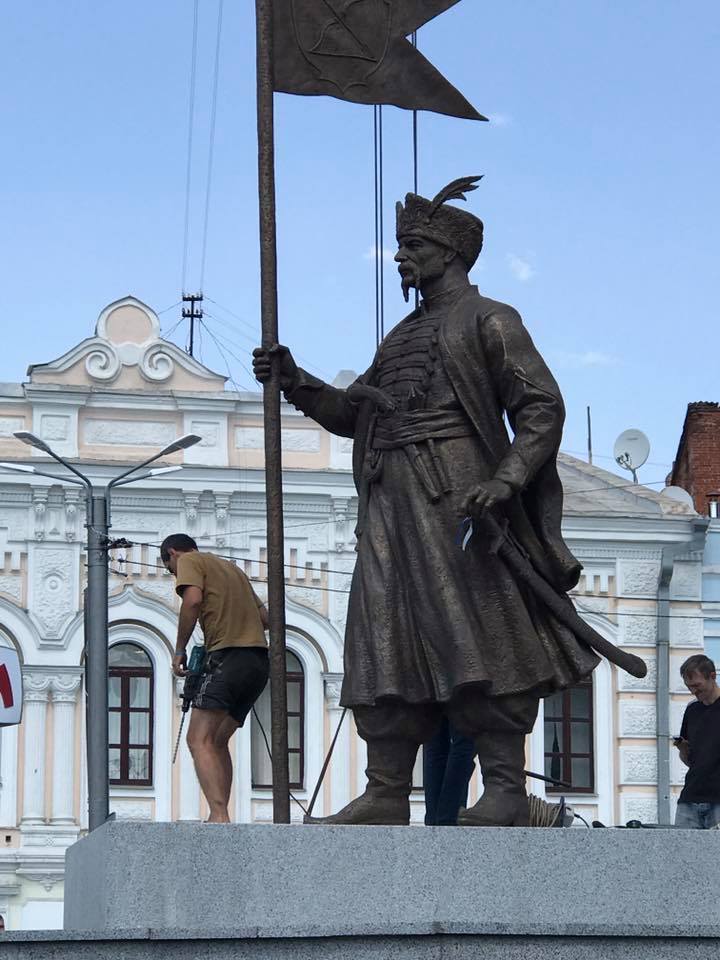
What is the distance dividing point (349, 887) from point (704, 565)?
20.9 metres

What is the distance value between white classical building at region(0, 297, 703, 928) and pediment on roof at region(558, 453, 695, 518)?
0.16m

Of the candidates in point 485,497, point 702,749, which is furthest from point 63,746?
point 485,497

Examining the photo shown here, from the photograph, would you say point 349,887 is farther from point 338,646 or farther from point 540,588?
point 338,646

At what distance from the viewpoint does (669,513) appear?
26.8m

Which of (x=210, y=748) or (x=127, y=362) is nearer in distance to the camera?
(x=210, y=748)

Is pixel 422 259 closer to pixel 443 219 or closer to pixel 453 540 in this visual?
pixel 443 219

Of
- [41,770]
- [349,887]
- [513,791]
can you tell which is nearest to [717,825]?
[513,791]

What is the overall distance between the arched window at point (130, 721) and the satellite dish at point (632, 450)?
6969mm

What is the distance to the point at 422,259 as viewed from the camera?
7.70m

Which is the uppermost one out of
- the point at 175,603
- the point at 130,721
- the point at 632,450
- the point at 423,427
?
the point at 632,450

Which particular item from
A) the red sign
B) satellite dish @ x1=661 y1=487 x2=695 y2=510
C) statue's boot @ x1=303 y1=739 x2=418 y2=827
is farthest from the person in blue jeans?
satellite dish @ x1=661 y1=487 x2=695 y2=510

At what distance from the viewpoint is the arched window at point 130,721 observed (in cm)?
2489

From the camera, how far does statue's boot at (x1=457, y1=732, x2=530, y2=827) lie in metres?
6.99

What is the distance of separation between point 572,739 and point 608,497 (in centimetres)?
303
